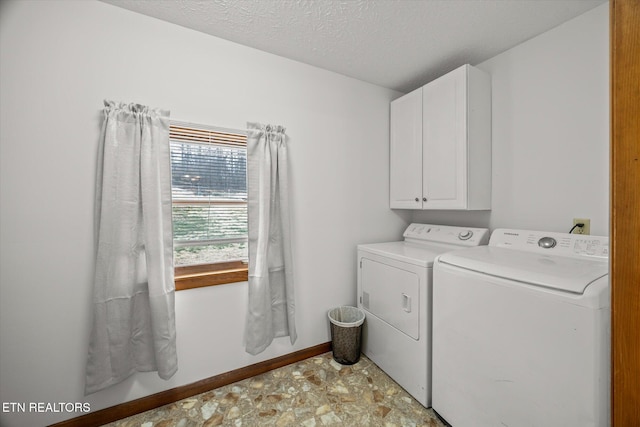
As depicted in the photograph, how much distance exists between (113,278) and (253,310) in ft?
2.77

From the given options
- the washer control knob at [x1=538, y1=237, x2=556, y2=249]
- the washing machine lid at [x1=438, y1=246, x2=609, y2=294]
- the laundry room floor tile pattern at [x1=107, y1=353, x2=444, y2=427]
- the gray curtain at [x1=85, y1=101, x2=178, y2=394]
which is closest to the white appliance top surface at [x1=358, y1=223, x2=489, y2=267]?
the washing machine lid at [x1=438, y1=246, x2=609, y2=294]

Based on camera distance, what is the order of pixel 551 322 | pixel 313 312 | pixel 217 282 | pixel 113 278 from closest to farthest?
pixel 551 322 < pixel 113 278 < pixel 217 282 < pixel 313 312

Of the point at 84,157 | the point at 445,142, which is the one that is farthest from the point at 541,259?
the point at 84,157

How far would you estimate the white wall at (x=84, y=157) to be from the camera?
1.29 m

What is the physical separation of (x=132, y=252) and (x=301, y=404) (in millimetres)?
1396

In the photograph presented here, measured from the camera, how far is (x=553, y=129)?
166 centimetres

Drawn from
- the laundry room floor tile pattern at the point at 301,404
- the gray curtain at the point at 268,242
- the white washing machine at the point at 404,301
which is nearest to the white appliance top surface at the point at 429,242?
the white washing machine at the point at 404,301

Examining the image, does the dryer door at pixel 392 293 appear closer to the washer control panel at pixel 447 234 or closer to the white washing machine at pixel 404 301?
the white washing machine at pixel 404 301

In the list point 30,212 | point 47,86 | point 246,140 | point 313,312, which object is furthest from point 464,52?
point 30,212

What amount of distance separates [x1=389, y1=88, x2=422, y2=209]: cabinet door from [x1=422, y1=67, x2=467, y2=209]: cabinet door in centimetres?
6

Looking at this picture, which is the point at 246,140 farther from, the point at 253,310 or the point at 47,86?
the point at 253,310

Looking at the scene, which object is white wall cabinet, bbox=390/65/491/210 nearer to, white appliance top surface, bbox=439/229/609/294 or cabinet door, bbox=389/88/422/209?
cabinet door, bbox=389/88/422/209

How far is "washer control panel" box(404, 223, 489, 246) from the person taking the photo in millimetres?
1910

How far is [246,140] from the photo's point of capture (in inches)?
73.8
